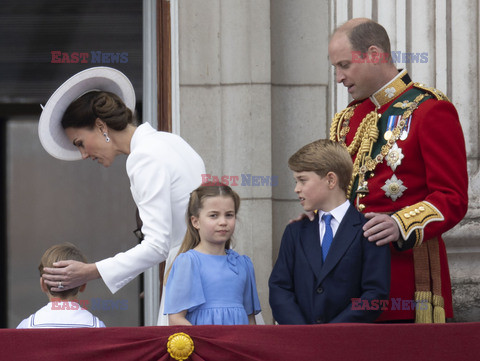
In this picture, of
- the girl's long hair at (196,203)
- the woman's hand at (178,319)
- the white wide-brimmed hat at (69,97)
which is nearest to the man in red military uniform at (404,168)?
the girl's long hair at (196,203)

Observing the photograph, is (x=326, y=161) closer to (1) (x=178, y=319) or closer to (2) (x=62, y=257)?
(1) (x=178, y=319)

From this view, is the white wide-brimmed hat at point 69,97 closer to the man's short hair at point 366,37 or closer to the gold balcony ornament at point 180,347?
the man's short hair at point 366,37

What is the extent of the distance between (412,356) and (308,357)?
1.15 feet

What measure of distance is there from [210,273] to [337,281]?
0.48m

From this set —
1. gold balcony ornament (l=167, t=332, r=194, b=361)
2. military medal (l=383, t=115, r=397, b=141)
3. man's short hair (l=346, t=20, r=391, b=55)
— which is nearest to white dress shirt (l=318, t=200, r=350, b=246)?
military medal (l=383, t=115, r=397, b=141)

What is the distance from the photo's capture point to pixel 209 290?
381 centimetres

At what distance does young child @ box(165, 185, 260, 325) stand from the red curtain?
36 cm

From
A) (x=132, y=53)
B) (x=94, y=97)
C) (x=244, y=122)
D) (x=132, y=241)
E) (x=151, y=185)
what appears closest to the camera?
(x=151, y=185)

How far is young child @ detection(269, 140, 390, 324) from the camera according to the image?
12.1 feet

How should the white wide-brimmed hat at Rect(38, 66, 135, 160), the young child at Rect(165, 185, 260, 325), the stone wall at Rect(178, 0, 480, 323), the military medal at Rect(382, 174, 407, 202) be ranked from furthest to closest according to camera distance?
the stone wall at Rect(178, 0, 480, 323) < the white wide-brimmed hat at Rect(38, 66, 135, 160) < the military medal at Rect(382, 174, 407, 202) < the young child at Rect(165, 185, 260, 325)

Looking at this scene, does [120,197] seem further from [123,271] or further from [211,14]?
[123,271]

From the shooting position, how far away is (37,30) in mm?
6785

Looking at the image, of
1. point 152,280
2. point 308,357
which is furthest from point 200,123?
point 308,357

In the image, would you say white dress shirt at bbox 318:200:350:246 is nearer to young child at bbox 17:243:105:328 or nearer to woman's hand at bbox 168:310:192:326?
woman's hand at bbox 168:310:192:326
